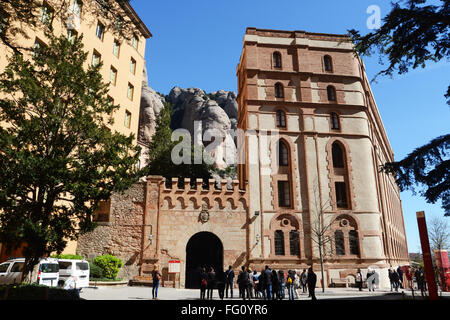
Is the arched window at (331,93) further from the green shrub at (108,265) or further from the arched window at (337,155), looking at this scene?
the green shrub at (108,265)

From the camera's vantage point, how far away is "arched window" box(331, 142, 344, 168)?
26219 mm

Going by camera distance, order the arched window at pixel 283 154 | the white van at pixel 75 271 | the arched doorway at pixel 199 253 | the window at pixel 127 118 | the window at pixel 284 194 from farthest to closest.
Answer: the window at pixel 127 118, the arched doorway at pixel 199 253, the arched window at pixel 283 154, the window at pixel 284 194, the white van at pixel 75 271

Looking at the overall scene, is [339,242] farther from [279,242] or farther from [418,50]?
[418,50]

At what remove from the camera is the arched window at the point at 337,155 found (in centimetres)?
2622

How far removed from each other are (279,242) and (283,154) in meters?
7.07

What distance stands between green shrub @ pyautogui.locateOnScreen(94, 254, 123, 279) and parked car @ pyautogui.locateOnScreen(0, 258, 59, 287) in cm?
541

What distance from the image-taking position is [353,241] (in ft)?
79.0

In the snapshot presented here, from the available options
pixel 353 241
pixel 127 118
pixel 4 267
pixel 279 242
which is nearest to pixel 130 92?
pixel 127 118

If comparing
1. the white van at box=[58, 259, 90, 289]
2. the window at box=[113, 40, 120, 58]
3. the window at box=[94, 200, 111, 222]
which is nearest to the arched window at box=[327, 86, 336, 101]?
the window at box=[113, 40, 120, 58]

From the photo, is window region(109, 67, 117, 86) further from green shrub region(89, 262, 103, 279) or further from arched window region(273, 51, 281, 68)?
green shrub region(89, 262, 103, 279)

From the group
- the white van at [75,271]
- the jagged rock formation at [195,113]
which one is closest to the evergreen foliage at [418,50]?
the white van at [75,271]

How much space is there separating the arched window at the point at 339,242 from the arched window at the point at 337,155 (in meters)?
5.53

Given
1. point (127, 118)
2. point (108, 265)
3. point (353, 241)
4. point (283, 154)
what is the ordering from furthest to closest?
point (127, 118), point (283, 154), point (353, 241), point (108, 265)
